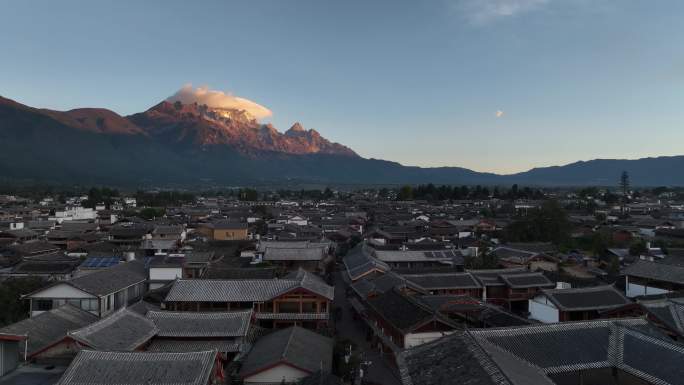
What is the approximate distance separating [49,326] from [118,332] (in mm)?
3610

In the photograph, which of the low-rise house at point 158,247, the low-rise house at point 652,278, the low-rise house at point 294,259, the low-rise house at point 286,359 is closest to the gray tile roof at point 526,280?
the low-rise house at point 652,278

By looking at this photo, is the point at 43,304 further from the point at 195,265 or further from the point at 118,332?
the point at 195,265

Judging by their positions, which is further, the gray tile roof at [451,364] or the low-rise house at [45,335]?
the low-rise house at [45,335]

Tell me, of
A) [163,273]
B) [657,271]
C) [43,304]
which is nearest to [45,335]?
[43,304]

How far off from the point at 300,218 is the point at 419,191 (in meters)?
56.3

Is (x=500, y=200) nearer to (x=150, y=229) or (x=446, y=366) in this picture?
(x=150, y=229)

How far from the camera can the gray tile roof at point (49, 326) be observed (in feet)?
55.5

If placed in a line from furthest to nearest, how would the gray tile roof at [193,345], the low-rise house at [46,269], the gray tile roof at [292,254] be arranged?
1. the gray tile roof at [292,254]
2. the low-rise house at [46,269]
3. the gray tile roof at [193,345]

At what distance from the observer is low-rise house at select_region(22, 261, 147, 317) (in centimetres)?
2330

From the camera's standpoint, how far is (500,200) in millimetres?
109938

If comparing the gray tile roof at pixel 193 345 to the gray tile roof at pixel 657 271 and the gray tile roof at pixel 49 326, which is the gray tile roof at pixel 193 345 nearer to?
the gray tile roof at pixel 49 326

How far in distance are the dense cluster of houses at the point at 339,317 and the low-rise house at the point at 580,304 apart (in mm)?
78

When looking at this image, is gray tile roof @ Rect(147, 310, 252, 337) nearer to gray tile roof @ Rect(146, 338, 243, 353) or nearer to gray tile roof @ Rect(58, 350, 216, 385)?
gray tile roof @ Rect(146, 338, 243, 353)

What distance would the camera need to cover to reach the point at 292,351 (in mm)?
17688
